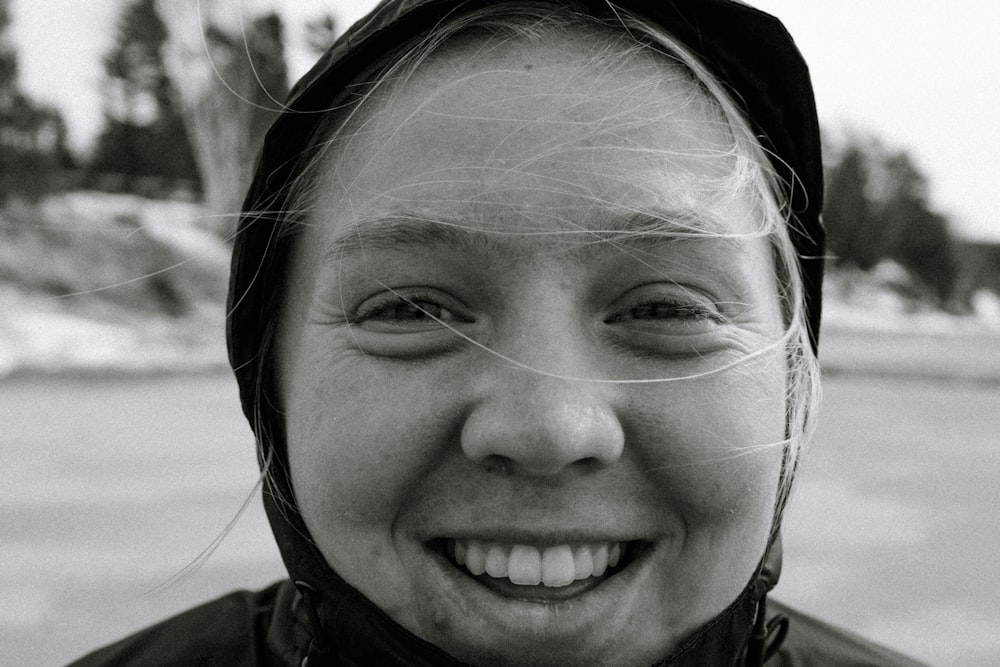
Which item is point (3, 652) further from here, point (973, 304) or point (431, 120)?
point (973, 304)

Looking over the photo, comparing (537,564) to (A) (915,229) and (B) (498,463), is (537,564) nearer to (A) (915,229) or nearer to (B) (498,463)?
(B) (498,463)

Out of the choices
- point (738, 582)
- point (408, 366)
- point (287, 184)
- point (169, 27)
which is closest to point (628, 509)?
point (738, 582)

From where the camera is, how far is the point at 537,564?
3.25ft

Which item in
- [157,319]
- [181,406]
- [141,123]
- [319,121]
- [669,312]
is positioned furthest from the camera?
[141,123]

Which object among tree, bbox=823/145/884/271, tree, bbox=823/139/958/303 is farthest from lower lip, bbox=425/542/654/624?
tree, bbox=823/145/884/271

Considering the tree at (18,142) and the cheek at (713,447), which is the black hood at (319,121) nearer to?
the cheek at (713,447)

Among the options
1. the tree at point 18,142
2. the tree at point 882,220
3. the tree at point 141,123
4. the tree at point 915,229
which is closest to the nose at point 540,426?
the tree at point 18,142

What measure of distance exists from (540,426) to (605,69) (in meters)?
0.50

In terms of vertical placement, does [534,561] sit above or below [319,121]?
below

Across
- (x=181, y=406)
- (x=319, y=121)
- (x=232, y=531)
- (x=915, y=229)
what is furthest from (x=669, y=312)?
(x=915, y=229)

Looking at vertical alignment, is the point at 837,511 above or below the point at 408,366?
below

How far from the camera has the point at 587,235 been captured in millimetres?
995

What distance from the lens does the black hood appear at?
1.17m

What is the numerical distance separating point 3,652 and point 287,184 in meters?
1.92
